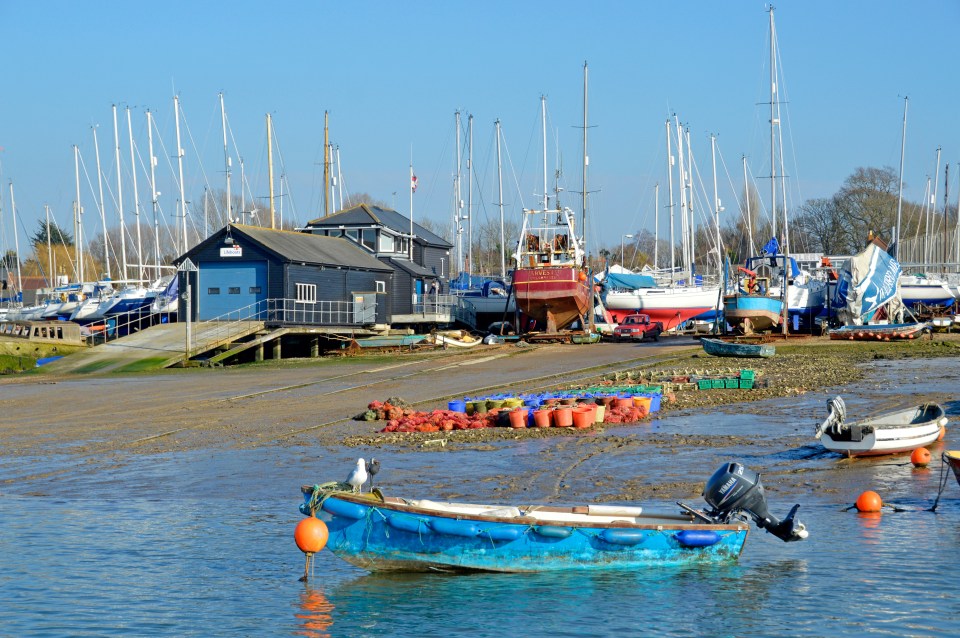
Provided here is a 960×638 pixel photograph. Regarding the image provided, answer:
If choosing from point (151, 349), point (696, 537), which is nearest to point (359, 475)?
point (696, 537)

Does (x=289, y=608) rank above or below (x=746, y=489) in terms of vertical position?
below

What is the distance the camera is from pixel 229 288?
1962 inches

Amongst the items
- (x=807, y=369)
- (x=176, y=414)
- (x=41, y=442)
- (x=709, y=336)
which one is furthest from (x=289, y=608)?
(x=709, y=336)

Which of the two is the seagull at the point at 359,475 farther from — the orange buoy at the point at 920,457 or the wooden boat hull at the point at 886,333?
the wooden boat hull at the point at 886,333

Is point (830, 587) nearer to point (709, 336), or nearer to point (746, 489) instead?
point (746, 489)

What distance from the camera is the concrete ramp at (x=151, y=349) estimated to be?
41.8 metres

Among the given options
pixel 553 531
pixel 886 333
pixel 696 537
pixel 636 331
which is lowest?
pixel 636 331

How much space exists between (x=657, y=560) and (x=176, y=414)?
18.3 metres

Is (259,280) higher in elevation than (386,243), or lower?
lower

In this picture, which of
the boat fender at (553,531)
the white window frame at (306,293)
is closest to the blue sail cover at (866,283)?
the white window frame at (306,293)

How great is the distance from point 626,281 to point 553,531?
2116 inches

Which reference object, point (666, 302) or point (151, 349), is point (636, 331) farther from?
point (151, 349)

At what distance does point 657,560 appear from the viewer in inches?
488

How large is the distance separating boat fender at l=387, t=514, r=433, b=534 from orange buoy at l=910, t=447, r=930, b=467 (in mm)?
9814
